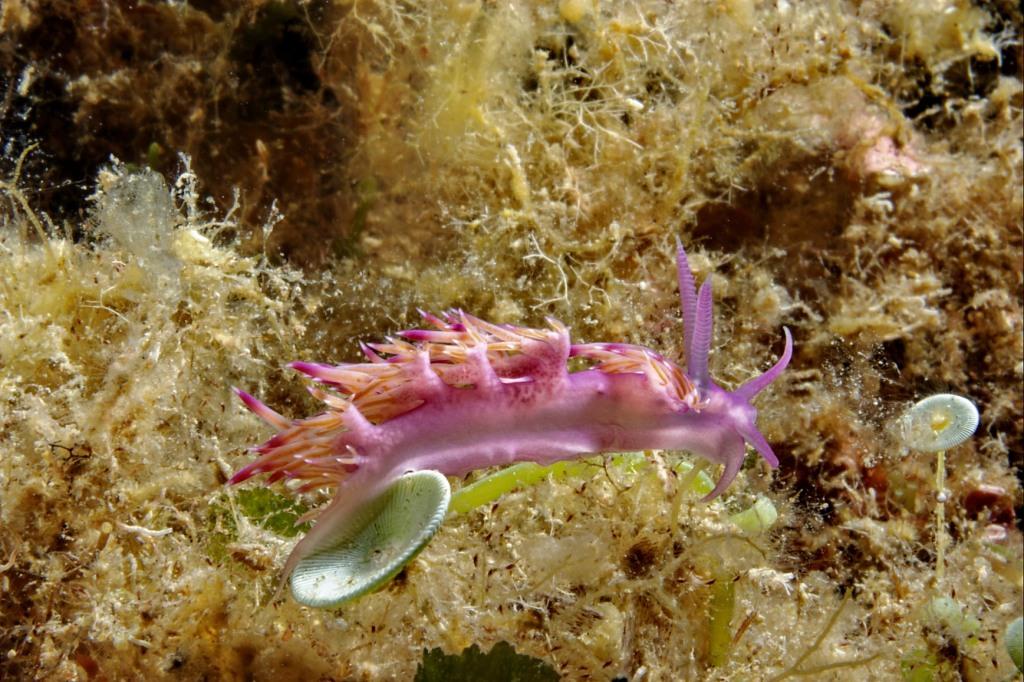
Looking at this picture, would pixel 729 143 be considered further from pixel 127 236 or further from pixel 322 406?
pixel 127 236

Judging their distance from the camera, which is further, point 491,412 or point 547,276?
point 547,276

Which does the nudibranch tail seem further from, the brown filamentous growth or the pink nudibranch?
the brown filamentous growth

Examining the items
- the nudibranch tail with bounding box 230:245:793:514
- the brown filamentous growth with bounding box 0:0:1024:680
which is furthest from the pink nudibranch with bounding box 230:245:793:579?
the brown filamentous growth with bounding box 0:0:1024:680

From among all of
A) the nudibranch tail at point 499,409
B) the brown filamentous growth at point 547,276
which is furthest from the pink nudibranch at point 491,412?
the brown filamentous growth at point 547,276

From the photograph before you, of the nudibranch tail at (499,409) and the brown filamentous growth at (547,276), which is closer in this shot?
the nudibranch tail at (499,409)

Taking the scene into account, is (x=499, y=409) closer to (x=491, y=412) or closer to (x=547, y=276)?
(x=491, y=412)

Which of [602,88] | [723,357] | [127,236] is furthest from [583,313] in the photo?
[127,236]

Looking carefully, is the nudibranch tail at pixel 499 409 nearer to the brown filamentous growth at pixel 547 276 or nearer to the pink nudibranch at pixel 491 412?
the pink nudibranch at pixel 491 412

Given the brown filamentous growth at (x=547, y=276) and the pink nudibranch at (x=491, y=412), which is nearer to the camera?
the pink nudibranch at (x=491, y=412)

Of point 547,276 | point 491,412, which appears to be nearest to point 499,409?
point 491,412
